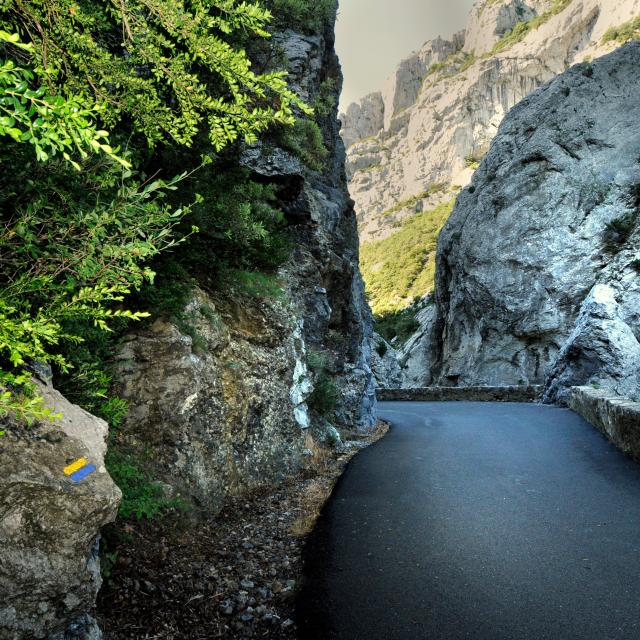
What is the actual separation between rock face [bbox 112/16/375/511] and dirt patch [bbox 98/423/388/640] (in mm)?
522

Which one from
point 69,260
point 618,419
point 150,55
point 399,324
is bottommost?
point 399,324

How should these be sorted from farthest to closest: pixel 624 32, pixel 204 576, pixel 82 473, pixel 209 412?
pixel 624 32 < pixel 209 412 < pixel 204 576 < pixel 82 473

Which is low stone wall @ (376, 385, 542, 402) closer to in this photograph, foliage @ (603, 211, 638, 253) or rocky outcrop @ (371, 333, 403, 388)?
rocky outcrop @ (371, 333, 403, 388)

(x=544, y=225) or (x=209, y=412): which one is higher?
(x=544, y=225)

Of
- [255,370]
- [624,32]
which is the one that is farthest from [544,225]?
[624,32]

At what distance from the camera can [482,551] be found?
13.1 ft

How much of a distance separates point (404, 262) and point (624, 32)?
4165cm

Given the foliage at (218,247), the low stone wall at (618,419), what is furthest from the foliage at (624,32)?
the foliage at (218,247)

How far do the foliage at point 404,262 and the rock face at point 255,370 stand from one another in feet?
170

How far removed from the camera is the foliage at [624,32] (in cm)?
5228

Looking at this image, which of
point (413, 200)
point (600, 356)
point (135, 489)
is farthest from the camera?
point (413, 200)

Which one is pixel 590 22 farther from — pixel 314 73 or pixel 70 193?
pixel 70 193

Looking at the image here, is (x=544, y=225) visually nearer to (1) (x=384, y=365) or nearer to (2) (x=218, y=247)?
(1) (x=384, y=365)

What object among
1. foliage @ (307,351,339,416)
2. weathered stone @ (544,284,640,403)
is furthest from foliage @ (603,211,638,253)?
foliage @ (307,351,339,416)
